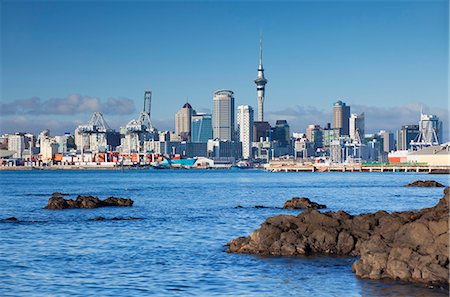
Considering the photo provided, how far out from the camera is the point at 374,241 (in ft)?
79.0

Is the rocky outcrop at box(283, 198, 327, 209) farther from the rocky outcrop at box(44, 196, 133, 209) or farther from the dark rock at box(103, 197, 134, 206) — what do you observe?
the rocky outcrop at box(44, 196, 133, 209)

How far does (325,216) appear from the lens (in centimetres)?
3019

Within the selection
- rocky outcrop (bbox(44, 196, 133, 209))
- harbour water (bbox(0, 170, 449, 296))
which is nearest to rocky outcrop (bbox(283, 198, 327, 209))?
harbour water (bbox(0, 170, 449, 296))

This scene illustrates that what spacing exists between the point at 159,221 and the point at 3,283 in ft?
68.8

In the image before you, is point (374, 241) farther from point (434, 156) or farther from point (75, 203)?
point (434, 156)

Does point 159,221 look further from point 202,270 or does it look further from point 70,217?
point 202,270

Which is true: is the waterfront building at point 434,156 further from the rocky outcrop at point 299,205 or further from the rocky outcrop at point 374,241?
the rocky outcrop at point 374,241

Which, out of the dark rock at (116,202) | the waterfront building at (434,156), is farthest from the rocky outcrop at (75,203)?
the waterfront building at (434,156)

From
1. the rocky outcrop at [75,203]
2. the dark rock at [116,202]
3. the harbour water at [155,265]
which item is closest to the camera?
the harbour water at [155,265]

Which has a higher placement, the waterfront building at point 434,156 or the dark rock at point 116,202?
the waterfront building at point 434,156

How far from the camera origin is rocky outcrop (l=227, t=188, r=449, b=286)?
22094mm

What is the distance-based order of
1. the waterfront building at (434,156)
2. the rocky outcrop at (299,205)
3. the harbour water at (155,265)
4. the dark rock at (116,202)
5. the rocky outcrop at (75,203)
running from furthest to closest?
the waterfront building at (434,156)
the dark rock at (116,202)
the rocky outcrop at (75,203)
the rocky outcrop at (299,205)
the harbour water at (155,265)

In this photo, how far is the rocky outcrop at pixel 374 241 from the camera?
72.5 ft

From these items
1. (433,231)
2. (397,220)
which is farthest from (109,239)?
(433,231)
